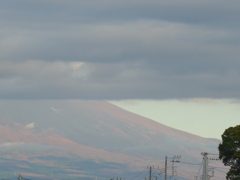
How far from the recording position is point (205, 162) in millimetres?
131875

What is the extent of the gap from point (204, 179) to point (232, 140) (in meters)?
8.23

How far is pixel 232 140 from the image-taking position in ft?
424

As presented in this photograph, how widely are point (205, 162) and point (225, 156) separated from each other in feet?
13.9

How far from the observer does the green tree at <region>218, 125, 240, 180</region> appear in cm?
12849

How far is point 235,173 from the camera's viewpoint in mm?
128250

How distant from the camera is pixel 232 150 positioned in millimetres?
130500

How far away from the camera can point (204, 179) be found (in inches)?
5074

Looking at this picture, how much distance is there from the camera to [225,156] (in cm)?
13362

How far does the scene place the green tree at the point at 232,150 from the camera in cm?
12849

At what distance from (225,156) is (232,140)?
5.41m

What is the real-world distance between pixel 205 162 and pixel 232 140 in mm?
6471

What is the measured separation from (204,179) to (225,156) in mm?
7282
